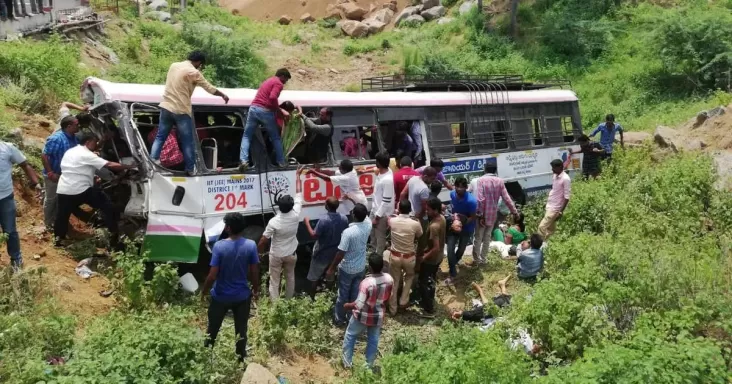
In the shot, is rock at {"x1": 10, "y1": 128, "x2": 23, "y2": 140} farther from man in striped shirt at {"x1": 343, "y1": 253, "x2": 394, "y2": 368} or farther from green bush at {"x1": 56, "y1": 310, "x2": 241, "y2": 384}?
man in striped shirt at {"x1": 343, "y1": 253, "x2": 394, "y2": 368}

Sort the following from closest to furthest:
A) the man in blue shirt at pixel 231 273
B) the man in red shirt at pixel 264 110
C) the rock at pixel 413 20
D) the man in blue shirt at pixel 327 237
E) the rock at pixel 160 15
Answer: the man in blue shirt at pixel 231 273, the man in blue shirt at pixel 327 237, the man in red shirt at pixel 264 110, the rock at pixel 160 15, the rock at pixel 413 20

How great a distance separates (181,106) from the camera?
731 centimetres

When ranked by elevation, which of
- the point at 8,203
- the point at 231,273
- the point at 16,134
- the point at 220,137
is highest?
the point at 16,134

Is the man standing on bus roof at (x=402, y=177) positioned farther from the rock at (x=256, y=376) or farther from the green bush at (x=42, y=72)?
the green bush at (x=42, y=72)

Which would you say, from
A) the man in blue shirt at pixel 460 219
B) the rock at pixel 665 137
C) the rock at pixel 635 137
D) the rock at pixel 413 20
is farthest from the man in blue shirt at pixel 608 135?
the rock at pixel 413 20

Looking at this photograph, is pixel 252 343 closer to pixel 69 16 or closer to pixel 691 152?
pixel 691 152

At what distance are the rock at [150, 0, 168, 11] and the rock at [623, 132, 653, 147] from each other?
2255cm

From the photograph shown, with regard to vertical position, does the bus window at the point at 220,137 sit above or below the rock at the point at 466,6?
below

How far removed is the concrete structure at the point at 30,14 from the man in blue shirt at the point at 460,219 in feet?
38.5

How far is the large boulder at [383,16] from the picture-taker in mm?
32531

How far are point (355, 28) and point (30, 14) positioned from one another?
16.1 m

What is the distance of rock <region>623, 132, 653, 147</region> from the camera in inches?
627

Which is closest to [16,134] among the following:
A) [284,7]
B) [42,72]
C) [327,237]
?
[42,72]

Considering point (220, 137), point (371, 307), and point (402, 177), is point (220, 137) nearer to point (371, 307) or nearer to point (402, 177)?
point (402, 177)
